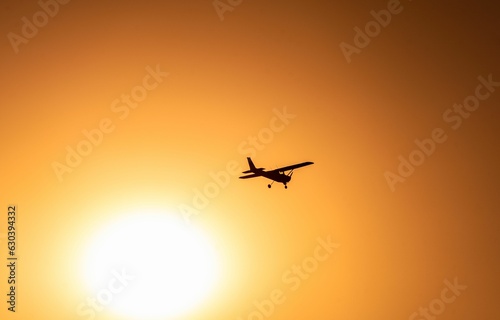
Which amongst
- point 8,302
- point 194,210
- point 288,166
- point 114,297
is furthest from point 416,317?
point 8,302

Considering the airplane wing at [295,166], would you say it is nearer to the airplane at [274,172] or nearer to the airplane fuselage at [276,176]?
the airplane at [274,172]

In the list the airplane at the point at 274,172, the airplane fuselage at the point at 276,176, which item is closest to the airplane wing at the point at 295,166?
the airplane at the point at 274,172

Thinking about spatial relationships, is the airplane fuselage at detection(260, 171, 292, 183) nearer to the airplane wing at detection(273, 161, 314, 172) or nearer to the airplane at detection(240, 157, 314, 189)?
the airplane at detection(240, 157, 314, 189)

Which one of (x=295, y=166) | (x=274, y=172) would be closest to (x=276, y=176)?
(x=274, y=172)

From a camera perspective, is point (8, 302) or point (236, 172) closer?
point (8, 302)

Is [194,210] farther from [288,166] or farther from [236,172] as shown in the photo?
[288,166]

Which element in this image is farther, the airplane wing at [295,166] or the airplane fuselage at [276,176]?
the airplane fuselage at [276,176]

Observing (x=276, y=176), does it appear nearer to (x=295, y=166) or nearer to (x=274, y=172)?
(x=274, y=172)

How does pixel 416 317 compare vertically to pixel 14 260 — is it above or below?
below

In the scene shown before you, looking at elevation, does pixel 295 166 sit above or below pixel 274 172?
below

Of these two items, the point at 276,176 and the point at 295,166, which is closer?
the point at 295,166

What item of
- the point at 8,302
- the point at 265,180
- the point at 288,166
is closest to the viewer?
the point at 8,302
